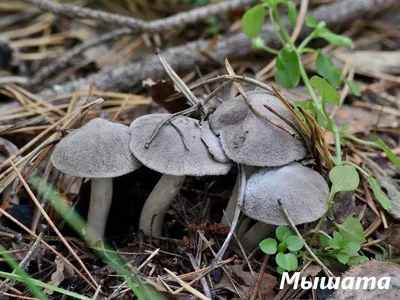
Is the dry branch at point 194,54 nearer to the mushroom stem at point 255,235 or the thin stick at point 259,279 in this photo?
the mushroom stem at point 255,235

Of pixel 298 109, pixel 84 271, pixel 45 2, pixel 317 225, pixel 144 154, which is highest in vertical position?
pixel 45 2

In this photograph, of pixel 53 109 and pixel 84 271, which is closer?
pixel 84 271

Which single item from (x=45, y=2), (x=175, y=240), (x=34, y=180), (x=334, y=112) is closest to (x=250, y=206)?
(x=175, y=240)

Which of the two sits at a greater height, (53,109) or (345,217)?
(53,109)

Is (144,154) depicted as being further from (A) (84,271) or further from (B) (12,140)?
(B) (12,140)

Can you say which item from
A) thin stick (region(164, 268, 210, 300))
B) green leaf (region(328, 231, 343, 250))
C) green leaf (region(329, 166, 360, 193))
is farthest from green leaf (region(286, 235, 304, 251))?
thin stick (region(164, 268, 210, 300))

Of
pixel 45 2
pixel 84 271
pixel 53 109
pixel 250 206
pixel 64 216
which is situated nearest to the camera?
pixel 250 206

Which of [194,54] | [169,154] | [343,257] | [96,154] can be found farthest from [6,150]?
[343,257]

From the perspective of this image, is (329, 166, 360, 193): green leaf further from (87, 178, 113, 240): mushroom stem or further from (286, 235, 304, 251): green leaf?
(87, 178, 113, 240): mushroom stem
